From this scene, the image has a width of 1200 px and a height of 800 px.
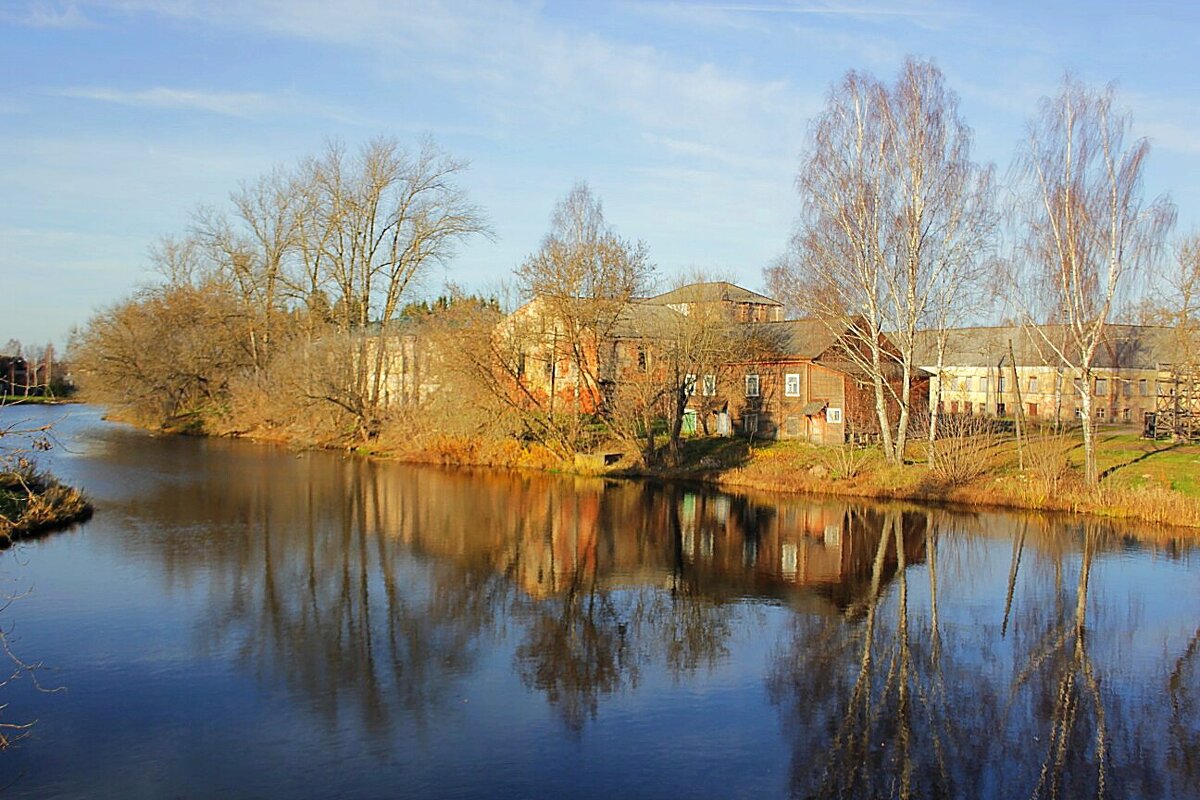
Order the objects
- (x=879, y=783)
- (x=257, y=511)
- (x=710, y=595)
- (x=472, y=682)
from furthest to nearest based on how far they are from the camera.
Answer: (x=257, y=511), (x=710, y=595), (x=472, y=682), (x=879, y=783)

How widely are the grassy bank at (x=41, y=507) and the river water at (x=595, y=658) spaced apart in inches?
18.5

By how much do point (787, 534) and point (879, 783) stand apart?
483 inches

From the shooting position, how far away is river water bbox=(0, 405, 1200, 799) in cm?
865

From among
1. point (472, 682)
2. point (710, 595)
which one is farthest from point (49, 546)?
point (710, 595)

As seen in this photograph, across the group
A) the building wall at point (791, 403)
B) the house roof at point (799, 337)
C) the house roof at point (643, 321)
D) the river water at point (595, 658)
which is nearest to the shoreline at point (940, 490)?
the river water at point (595, 658)

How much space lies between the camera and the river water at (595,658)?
8.65 meters

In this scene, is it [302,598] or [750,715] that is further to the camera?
[302,598]

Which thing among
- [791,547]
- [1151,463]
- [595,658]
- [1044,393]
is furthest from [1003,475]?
[1044,393]

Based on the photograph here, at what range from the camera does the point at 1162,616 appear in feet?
46.2

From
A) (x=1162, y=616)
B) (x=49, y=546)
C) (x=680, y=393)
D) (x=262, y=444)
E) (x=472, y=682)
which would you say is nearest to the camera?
(x=472, y=682)

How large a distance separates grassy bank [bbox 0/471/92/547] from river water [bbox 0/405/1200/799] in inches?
18.5

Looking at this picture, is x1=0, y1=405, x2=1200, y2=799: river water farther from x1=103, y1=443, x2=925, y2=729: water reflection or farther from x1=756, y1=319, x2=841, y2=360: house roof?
x1=756, y1=319, x2=841, y2=360: house roof

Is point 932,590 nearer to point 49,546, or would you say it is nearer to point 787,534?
point 787,534

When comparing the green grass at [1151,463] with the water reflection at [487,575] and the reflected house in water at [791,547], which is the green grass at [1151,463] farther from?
the water reflection at [487,575]
